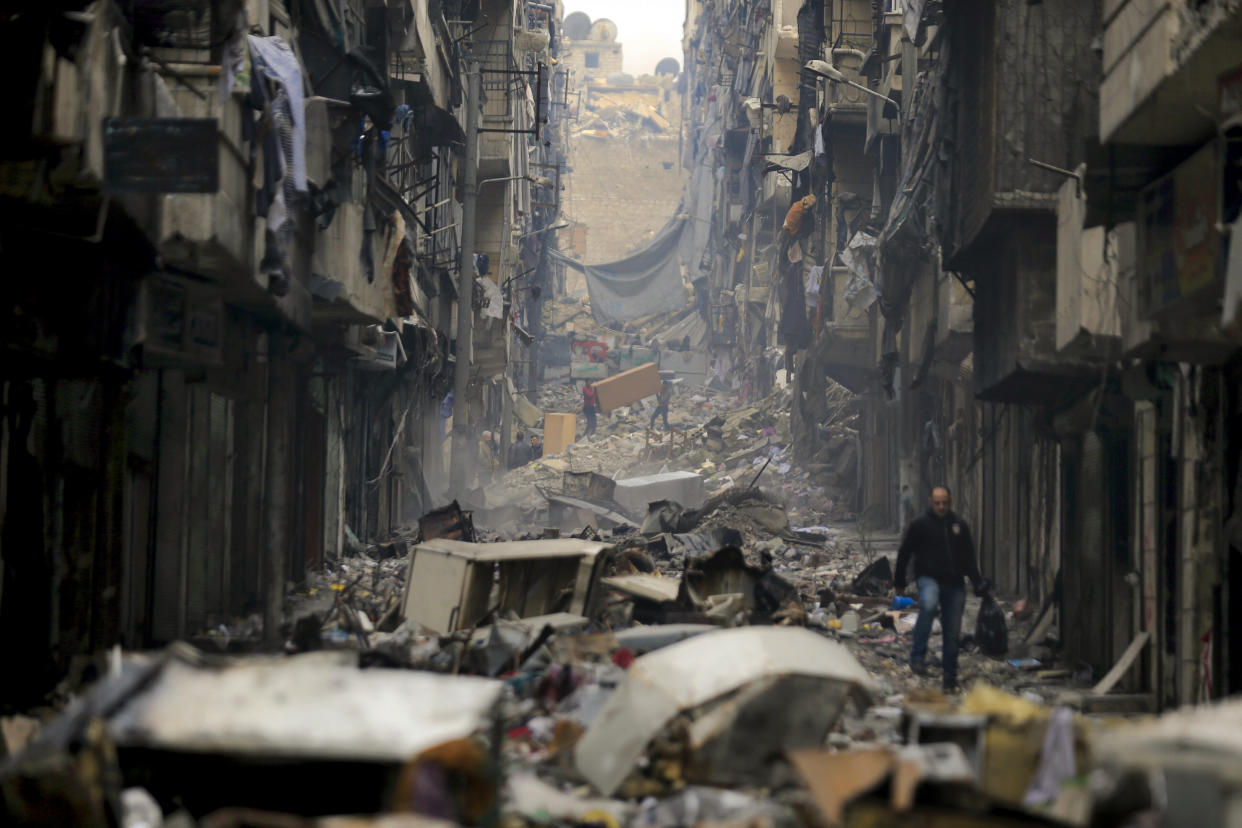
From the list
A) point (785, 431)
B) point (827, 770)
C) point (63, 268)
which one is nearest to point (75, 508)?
point (63, 268)

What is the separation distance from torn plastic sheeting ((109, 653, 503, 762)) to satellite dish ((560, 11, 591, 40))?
328ft

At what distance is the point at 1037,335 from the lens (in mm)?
13047

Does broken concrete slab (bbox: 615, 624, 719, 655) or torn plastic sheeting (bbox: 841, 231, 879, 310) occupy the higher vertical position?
torn plastic sheeting (bbox: 841, 231, 879, 310)

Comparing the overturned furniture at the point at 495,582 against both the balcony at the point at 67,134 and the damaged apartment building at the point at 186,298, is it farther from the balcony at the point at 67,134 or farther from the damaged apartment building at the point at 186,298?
the balcony at the point at 67,134

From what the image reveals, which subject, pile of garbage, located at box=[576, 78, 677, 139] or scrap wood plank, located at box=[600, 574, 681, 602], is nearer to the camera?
scrap wood plank, located at box=[600, 574, 681, 602]

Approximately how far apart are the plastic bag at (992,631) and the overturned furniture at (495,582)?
3811mm

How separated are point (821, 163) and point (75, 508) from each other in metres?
22.6

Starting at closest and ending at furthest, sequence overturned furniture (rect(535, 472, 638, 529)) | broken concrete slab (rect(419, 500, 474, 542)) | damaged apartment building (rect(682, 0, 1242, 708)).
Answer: damaged apartment building (rect(682, 0, 1242, 708)) < broken concrete slab (rect(419, 500, 474, 542)) < overturned furniture (rect(535, 472, 638, 529))

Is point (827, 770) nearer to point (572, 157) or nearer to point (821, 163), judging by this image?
point (821, 163)

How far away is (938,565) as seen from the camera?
36.6 ft

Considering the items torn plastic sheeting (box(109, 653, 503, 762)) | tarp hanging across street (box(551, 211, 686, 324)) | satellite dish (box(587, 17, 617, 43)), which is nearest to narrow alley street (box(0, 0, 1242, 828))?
torn plastic sheeting (box(109, 653, 503, 762))

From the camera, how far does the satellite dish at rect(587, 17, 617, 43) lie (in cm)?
9981

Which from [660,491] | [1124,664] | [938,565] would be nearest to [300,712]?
[938,565]

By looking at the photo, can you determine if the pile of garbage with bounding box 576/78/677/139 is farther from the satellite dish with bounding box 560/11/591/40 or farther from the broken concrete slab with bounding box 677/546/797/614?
the broken concrete slab with bounding box 677/546/797/614
